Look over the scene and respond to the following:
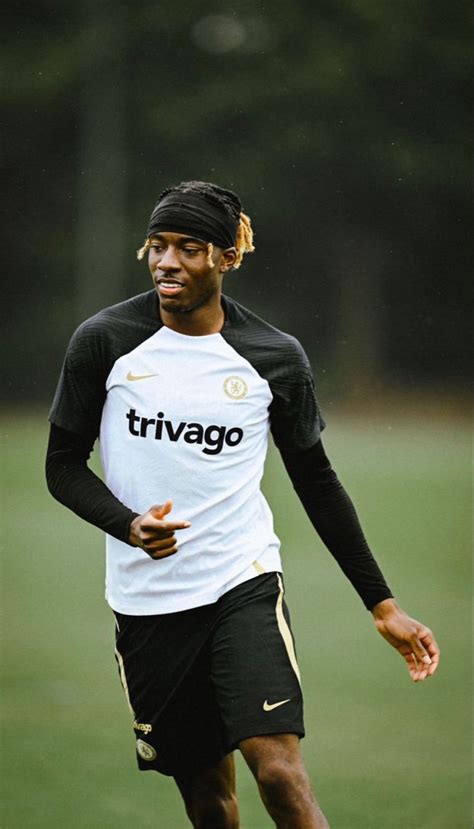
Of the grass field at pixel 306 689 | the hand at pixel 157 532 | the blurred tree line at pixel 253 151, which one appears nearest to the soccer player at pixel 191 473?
the hand at pixel 157 532

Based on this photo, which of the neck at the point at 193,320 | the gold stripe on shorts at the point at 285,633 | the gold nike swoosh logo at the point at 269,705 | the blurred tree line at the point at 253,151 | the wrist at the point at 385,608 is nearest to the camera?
the gold nike swoosh logo at the point at 269,705

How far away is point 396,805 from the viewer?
4895 mm

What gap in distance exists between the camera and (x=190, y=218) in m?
3.70

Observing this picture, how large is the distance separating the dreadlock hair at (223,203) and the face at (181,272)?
33 millimetres

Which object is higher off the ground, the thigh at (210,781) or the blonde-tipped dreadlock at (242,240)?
the blonde-tipped dreadlock at (242,240)

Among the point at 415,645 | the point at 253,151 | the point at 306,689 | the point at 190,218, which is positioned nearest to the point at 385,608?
the point at 415,645

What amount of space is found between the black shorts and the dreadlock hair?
882mm

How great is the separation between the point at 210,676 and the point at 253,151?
14.5m

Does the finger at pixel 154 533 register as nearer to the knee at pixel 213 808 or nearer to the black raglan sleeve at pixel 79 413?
the black raglan sleeve at pixel 79 413

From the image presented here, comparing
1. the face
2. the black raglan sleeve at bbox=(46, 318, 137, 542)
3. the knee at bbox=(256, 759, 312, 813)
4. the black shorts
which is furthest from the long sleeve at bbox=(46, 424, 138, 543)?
the knee at bbox=(256, 759, 312, 813)

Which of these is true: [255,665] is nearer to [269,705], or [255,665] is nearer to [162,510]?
[269,705]

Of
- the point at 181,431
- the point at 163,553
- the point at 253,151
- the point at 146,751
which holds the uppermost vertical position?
the point at 253,151

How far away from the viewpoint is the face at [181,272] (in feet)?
12.0

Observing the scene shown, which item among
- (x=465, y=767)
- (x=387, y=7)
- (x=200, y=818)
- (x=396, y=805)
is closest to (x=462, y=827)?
(x=396, y=805)
